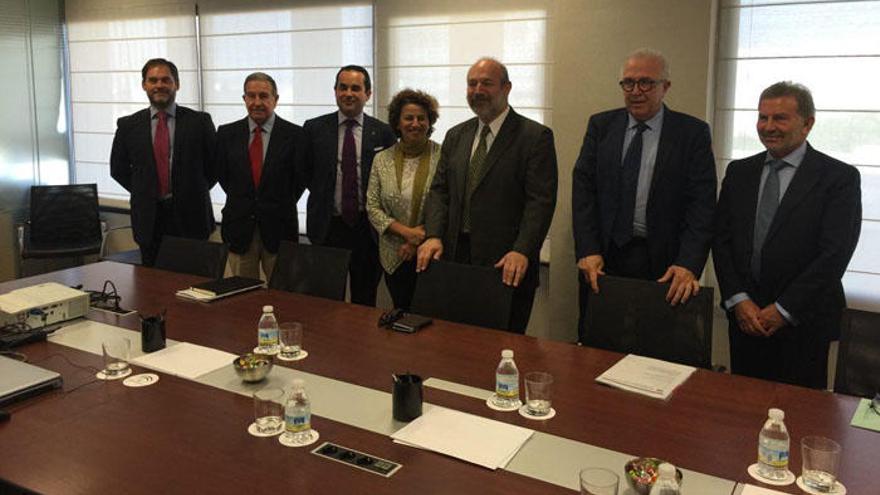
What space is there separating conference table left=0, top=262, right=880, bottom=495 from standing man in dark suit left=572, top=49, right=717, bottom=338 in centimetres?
85

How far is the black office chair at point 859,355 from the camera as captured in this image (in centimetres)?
214

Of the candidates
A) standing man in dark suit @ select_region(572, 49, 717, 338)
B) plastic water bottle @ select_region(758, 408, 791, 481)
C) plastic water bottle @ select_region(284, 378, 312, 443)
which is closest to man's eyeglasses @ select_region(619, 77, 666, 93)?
standing man in dark suit @ select_region(572, 49, 717, 338)

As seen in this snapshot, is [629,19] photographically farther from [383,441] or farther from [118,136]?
[118,136]

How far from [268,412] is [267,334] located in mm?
606

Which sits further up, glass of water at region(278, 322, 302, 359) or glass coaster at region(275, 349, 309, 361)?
glass of water at region(278, 322, 302, 359)

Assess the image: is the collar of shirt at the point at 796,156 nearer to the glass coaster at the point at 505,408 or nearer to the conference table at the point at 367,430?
the conference table at the point at 367,430

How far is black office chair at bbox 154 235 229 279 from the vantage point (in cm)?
341

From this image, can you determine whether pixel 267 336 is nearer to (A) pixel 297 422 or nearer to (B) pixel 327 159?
(A) pixel 297 422

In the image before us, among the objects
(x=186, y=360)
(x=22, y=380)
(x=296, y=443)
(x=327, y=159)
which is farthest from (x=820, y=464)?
(x=327, y=159)

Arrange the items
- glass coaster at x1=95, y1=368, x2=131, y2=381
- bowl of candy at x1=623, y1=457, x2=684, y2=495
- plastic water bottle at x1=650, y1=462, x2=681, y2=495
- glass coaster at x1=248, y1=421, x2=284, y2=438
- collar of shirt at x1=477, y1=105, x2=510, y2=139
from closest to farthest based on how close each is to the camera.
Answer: plastic water bottle at x1=650, y1=462, x2=681, y2=495 < bowl of candy at x1=623, y1=457, x2=684, y2=495 < glass coaster at x1=248, y1=421, x2=284, y2=438 < glass coaster at x1=95, y1=368, x2=131, y2=381 < collar of shirt at x1=477, y1=105, x2=510, y2=139

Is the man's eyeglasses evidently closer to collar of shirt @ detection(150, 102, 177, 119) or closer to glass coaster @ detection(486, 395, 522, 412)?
glass coaster @ detection(486, 395, 522, 412)

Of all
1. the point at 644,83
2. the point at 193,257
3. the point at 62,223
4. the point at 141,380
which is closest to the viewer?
the point at 141,380

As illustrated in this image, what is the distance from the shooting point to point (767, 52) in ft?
11.8

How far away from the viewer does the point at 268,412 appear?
1.77 metres
